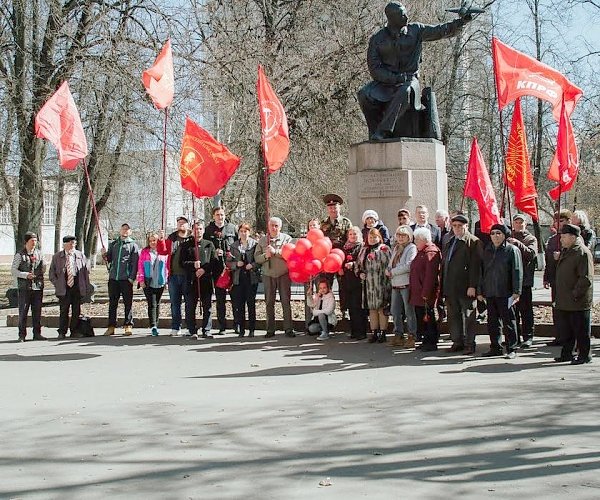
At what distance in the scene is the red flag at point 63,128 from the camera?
44.0 feet

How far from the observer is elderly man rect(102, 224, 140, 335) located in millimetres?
14260

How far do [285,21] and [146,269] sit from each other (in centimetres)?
1413

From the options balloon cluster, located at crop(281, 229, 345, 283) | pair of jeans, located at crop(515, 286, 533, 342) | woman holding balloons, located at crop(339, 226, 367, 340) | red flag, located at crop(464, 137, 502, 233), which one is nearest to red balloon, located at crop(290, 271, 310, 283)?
balloon cluster, located at crop(281, 229, 345, 283)

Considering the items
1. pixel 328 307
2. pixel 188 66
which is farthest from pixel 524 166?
pixel 188 66

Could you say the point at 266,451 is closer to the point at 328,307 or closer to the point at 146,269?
the point at 328,307

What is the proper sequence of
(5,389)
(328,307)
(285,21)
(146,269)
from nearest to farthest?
(5,389) < (328,307) < (146,269) < (285,21)

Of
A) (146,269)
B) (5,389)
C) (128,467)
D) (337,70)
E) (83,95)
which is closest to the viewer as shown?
(128,467)

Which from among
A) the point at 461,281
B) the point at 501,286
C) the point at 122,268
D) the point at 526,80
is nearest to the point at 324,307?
the point at 461,281

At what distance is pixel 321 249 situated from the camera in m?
12.1

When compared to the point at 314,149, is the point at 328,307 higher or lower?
lower

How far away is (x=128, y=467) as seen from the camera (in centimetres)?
589

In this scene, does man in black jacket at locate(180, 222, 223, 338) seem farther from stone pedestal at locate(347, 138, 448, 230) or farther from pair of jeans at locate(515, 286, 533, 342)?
pair of jeans at locate(515, 286, 533, 342)

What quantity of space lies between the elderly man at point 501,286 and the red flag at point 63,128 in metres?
6.52

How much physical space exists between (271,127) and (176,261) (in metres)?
2.59
